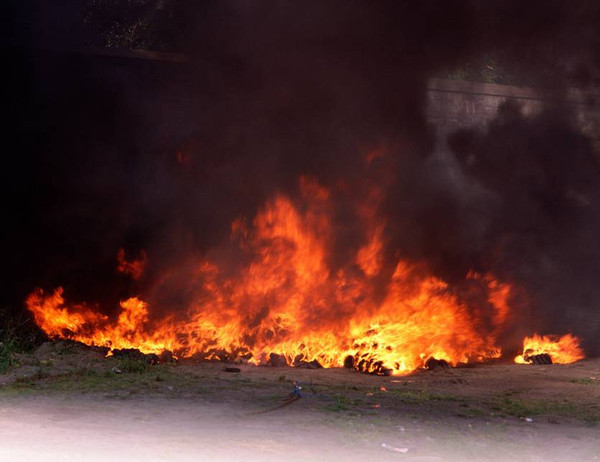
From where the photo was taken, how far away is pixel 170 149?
10.4 metres

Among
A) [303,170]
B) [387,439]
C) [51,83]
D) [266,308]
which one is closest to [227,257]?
[266,308]

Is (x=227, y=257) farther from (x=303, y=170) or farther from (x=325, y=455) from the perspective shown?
(x=325, y=455)

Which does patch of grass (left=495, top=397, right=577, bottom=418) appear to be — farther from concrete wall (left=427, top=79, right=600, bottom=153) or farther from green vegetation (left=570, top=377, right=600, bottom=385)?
concrete wall (left=427, top=79, right=600, bottom=153)

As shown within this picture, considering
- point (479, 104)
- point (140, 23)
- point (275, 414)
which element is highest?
point (140, 23)

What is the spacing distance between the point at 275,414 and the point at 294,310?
3829 millimetres

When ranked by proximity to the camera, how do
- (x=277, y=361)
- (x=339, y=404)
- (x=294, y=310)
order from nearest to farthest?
(x=339, y=404), (x=277, y=361), (x=294, y=310)

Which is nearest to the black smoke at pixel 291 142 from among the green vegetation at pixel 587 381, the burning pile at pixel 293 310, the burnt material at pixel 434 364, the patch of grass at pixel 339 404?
the burning pile at pixel 293 310

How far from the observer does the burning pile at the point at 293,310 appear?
387 inches

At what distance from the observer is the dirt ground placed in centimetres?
510

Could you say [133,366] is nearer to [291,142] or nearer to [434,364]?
[434,364]

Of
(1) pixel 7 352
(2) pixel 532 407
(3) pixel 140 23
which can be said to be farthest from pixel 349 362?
(3) pixel 140 23

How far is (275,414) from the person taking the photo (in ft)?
20.5

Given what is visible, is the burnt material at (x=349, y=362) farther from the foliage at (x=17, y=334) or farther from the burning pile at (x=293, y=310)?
the foliage at (x=17, y=334)

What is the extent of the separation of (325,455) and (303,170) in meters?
6.20
